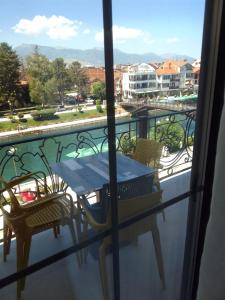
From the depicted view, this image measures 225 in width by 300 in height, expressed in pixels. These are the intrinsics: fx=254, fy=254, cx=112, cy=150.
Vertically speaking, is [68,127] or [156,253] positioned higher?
[68,127]

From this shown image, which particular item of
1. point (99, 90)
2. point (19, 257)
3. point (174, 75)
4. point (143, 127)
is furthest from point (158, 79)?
point (19, 257)

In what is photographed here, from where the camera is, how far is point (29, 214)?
126cm

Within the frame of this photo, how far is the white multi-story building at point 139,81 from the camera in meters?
0.97

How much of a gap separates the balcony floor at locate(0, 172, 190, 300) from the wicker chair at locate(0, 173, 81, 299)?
0.14 ft

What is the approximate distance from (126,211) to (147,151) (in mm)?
357

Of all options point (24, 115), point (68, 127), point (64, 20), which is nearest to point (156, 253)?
point (68, 127)

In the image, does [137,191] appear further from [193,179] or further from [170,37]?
[170,37]

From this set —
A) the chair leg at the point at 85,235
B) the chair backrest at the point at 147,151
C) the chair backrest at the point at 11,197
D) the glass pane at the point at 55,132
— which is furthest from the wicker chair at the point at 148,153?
the chair backrest at the point at 11,197

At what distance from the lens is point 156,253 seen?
1.45m

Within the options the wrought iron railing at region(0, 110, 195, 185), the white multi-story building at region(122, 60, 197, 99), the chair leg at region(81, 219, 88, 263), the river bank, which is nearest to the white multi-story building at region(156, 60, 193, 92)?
the white multi-story building at region(122, 60, 197, 99)

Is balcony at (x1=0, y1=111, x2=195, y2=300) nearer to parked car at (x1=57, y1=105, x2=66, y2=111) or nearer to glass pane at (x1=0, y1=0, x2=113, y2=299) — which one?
glass pane at (x1=0, y1=0, x2=113, y2=299)

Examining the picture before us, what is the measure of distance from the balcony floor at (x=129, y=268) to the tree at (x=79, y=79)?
2.16ft

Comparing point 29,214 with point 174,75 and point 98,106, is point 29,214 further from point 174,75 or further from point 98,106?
point 174,75

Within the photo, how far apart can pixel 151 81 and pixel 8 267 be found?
0.98 m
